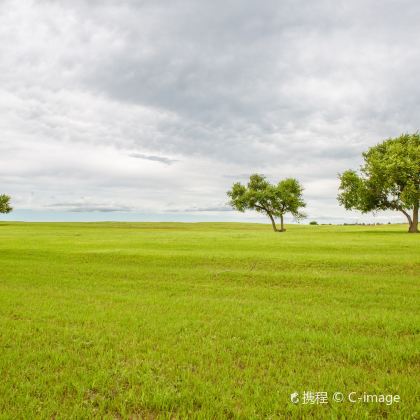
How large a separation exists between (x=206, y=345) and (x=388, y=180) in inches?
2333

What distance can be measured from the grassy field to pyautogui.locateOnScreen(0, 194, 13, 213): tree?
12259 centimetres

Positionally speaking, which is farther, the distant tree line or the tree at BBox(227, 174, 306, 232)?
the tree at BBox(227, 174, 306, 232)

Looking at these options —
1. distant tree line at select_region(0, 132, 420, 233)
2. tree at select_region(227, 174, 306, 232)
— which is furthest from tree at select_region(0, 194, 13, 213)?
distant tree line at select_region(0, 132, 420, 233)

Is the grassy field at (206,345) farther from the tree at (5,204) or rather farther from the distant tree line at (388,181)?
the tree at (5,204)

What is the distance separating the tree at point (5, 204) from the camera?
409 feet

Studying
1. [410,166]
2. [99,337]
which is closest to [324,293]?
[99,337]

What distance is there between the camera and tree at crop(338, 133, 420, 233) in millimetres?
57438

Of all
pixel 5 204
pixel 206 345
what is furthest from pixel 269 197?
pixel 5 204

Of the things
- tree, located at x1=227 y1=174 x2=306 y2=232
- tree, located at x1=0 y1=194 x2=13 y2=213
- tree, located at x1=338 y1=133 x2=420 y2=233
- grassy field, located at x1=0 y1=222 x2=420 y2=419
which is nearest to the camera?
grassy field, located at x1=0 y1=222 x2=420 y2=419

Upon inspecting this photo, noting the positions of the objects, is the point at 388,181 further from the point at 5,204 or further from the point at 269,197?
the point at 5,204

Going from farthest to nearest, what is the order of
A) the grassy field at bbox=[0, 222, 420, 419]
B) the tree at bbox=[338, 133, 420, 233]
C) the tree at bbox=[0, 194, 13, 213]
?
the tree at bbox=[0, 194, 13, 213] < the tree at bbox=[338, 133, 420, 233] < the grassy field at bbox=[0, 222, 420, 419]

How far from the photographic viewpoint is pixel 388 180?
59.0m

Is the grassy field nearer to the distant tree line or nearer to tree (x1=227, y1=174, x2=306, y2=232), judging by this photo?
the distant tree line

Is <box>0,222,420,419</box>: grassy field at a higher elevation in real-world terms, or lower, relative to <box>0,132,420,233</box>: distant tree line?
lower
